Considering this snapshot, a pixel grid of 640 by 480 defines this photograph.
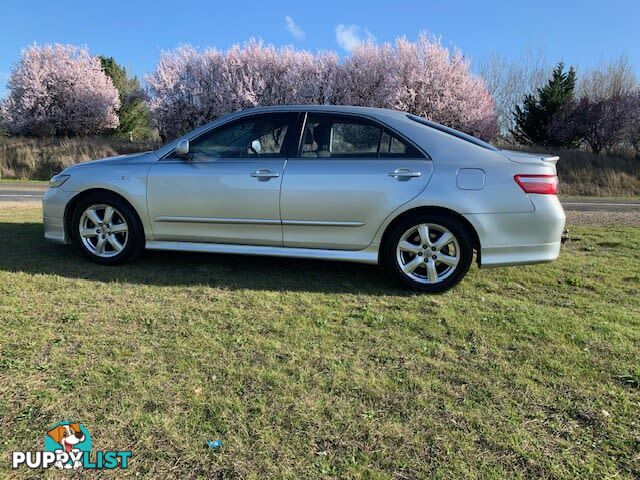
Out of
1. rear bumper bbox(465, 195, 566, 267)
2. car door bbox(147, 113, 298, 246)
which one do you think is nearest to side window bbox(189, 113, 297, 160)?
car door bbox(147, 113, 298, 246)

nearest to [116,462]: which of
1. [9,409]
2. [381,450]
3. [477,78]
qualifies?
[9,409]

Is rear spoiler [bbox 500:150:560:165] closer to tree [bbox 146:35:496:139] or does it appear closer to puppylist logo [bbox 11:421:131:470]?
puppylist logo [bbox 11:421:131:470]

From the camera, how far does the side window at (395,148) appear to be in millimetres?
4179

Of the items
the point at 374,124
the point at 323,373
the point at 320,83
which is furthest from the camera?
the point at 320,83

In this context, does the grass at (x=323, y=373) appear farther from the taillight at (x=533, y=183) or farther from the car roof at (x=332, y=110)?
the car roof at (x=332, y=110)

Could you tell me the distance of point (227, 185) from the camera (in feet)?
14.3

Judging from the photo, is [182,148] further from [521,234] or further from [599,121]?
[599,121]

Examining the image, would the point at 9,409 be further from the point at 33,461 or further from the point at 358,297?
the point at 358,297

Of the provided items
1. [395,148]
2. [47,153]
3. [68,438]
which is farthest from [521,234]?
[47,153]

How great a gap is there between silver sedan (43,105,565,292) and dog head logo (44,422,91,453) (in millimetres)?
2437

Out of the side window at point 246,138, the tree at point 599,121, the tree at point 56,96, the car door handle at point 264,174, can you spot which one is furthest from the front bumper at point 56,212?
the tree at point 599,121

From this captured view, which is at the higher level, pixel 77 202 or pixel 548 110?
pixel 548 110

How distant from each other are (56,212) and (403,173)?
3484mm

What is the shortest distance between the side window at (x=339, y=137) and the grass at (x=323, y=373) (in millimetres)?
1195
